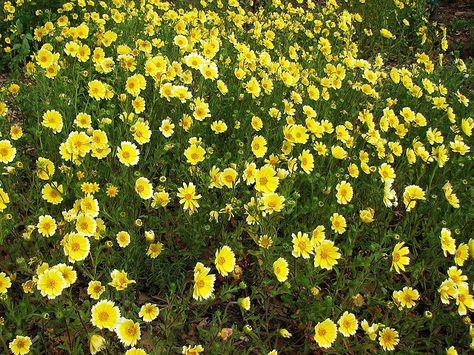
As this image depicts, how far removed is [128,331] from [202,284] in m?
0.36

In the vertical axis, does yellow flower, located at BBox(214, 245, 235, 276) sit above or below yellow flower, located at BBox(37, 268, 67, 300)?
below

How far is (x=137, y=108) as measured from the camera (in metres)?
3.03

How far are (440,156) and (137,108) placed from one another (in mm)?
2054

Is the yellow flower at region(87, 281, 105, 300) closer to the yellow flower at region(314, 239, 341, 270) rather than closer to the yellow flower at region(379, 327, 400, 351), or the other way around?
the yellow flower at region(314, 239, 341, 270)

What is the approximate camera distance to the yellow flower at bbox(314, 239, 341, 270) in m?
2.26

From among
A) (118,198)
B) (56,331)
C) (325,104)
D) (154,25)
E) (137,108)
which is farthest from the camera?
(154,25)

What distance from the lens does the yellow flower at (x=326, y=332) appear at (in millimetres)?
2137

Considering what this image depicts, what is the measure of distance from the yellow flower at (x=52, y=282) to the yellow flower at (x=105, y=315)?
6.3 inches

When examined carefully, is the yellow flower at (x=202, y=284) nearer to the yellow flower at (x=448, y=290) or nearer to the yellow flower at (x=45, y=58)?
the yellow flower at (x=448, y=290)

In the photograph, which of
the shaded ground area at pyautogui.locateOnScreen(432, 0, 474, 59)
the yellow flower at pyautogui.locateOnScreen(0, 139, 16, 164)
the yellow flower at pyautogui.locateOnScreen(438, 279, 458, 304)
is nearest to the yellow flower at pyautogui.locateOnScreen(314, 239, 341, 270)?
the yellow flower at pyautogui.locateOnScreen(438, 279, 458, 304)

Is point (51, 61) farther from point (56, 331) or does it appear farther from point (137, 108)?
point (56, 331)

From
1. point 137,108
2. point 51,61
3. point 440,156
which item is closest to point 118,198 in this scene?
point 137,108

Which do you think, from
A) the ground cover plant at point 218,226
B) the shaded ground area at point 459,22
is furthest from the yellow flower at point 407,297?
the shaded ground area at point 459,22

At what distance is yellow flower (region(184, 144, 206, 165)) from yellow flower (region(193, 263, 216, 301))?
0.85 metres
